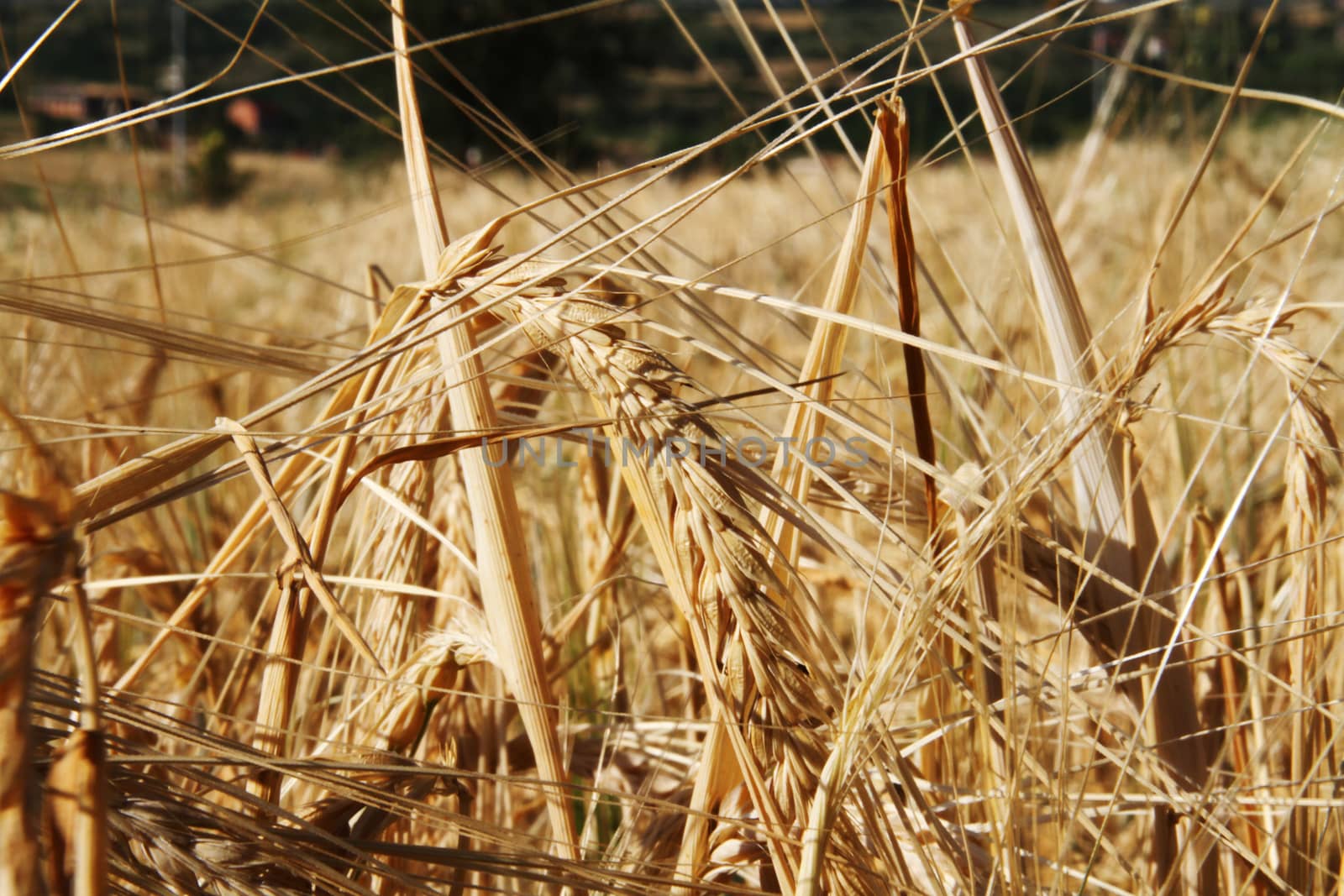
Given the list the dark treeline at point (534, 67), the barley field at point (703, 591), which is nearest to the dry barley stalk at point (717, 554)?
the barley field at point (703, 591)

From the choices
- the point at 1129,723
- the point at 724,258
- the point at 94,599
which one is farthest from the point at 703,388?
the point at 724,258

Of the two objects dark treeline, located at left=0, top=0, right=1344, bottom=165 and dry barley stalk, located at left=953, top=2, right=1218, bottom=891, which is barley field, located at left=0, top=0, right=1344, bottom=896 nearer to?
dry barley stalk, located at left=953, top=2, right=1218, bottom=891

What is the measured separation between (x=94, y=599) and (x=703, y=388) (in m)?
0.55

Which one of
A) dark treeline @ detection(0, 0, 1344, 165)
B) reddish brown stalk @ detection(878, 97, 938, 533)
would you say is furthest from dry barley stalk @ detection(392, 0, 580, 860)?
dark treeline @ detection(0, 0, 1344, 165)

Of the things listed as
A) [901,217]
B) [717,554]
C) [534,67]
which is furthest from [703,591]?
[534,67]

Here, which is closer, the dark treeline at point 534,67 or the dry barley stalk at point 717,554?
the dry barley stalk at point 717,554

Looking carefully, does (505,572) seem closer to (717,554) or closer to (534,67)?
(717,554)

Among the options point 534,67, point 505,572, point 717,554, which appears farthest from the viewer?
point 534,67

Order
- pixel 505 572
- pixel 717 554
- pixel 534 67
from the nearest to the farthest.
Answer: pixel 717 554 < pixel 505 572 < pixel 534 67

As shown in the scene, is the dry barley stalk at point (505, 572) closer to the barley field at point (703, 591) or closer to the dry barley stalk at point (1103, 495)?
the barley field at point (703, 591)

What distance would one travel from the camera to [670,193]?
3.89 meters

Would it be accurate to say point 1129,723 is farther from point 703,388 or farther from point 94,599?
point 94,599

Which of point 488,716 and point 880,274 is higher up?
point 880,274

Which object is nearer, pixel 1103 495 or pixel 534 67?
pixel 1103 495
